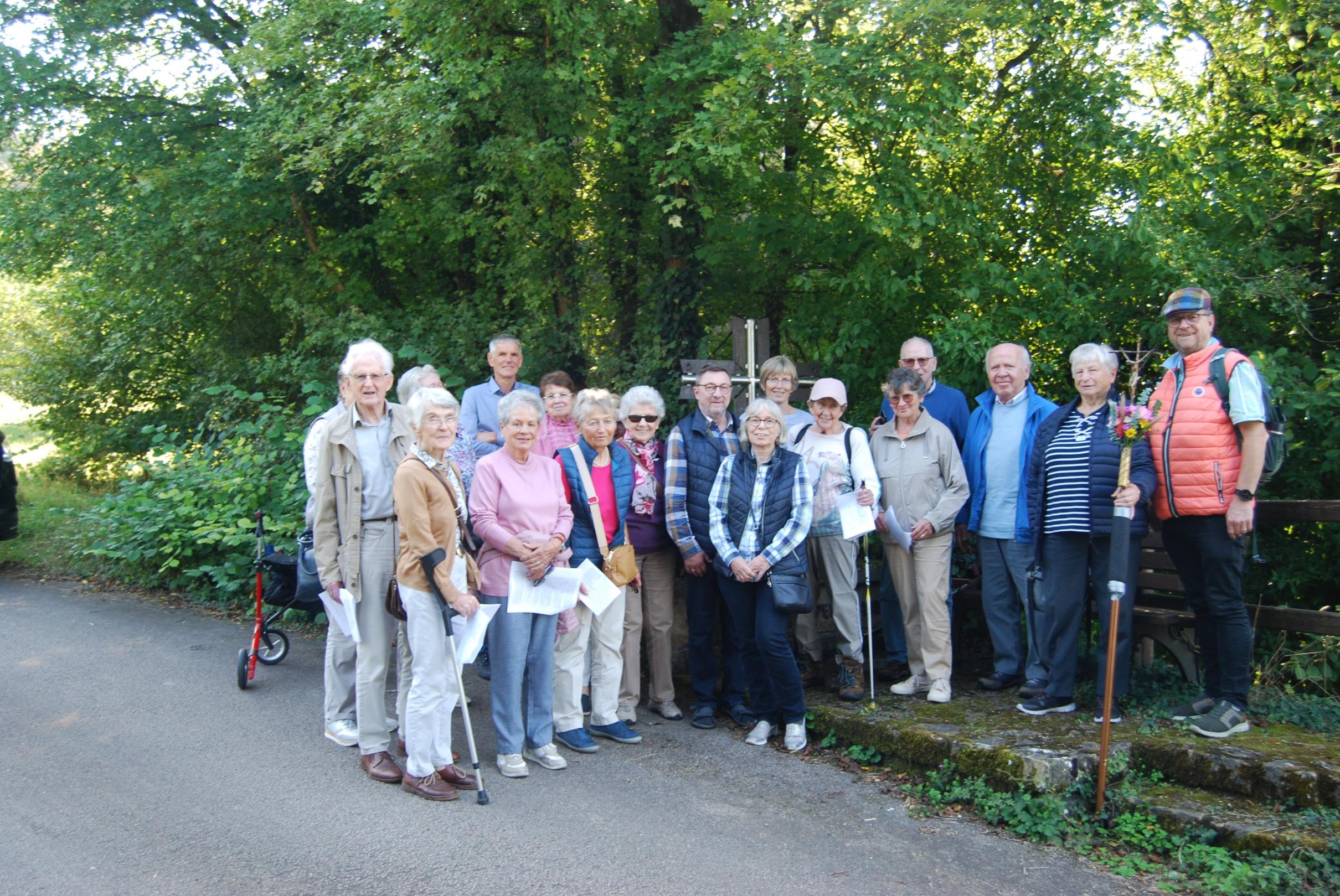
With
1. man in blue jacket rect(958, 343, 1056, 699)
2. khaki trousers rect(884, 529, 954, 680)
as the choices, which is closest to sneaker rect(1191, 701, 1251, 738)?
man in blue jacket rect(958, 343, 1056, 699)

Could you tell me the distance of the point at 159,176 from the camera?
→ 1068cm

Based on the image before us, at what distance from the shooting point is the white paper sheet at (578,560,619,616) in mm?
5746

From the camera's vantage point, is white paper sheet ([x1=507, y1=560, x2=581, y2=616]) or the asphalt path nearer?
the asphalt path

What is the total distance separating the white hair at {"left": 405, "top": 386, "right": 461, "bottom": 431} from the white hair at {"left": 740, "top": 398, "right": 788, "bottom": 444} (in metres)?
1.70

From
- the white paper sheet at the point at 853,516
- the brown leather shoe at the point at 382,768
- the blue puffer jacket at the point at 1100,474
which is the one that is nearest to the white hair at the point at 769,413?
the white paper sheet at the point at 853,516

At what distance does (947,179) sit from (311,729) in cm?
614

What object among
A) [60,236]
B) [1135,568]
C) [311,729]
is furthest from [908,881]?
[60,236]

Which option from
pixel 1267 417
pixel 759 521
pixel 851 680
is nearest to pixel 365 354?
pixel 759 521

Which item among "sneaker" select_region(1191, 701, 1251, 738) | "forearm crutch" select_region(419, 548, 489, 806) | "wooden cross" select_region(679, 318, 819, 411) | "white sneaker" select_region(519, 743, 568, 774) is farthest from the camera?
"wooden cross" select_region(679, 318, 819, 411)

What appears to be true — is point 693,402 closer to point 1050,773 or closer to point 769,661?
point 769,661

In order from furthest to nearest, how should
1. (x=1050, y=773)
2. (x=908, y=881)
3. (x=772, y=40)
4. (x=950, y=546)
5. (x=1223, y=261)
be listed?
(x=772, y=40)
(x=1223, y=261)
(x=950, y=546)
(x=1050, y=773)
(x=908, y=881)

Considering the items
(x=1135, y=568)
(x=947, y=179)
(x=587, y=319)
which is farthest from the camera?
(x=587, y=319)

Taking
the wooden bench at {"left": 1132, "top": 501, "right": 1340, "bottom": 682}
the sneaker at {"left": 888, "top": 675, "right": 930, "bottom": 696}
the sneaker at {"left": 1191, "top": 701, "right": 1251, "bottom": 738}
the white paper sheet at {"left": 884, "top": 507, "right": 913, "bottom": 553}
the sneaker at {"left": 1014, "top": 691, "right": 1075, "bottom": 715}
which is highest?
the white paper sheet at {"left": 884, "top": 507, "right": 913, "bottom": 553}

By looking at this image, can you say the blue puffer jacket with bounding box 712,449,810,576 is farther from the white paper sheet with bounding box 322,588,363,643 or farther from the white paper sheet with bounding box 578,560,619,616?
the white paper sheet with bounding box 322,588,363,643
